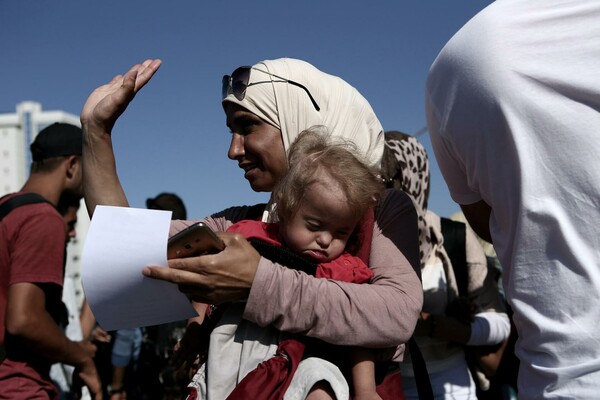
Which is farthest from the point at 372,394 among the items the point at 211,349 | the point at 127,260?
the point at 127,260

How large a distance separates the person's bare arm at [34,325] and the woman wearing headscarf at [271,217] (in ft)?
4.16

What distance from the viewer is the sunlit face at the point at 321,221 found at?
72.4 inches

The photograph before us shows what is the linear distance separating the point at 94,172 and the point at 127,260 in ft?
1.68

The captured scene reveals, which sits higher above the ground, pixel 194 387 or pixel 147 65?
pixel 147 65

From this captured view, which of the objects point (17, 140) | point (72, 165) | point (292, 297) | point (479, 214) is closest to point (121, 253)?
point (292, 297)

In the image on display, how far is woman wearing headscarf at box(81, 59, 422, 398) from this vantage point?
166cm

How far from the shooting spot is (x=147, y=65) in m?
2.16

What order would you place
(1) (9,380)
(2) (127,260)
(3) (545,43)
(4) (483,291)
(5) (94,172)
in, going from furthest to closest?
(4) (483,291) → (1) (9,380) → (5) (94,172) → (2) (127,260) → (3) (545,43)

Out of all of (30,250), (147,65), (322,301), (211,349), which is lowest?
(30,250)

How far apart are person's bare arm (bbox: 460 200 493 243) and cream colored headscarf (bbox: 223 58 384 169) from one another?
14.5 inches

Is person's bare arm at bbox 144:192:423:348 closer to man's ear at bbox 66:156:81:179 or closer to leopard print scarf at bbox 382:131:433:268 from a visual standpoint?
leopard print scarf at bbox 382:131:433:268

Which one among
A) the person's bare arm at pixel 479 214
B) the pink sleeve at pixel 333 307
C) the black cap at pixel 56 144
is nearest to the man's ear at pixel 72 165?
the black cap at pixel 56 144

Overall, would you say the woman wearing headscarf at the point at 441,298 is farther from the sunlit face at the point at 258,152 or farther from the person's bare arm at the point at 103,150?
the person's bare arm at the point at 103,150

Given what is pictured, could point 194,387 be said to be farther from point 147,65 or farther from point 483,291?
point 483,291
